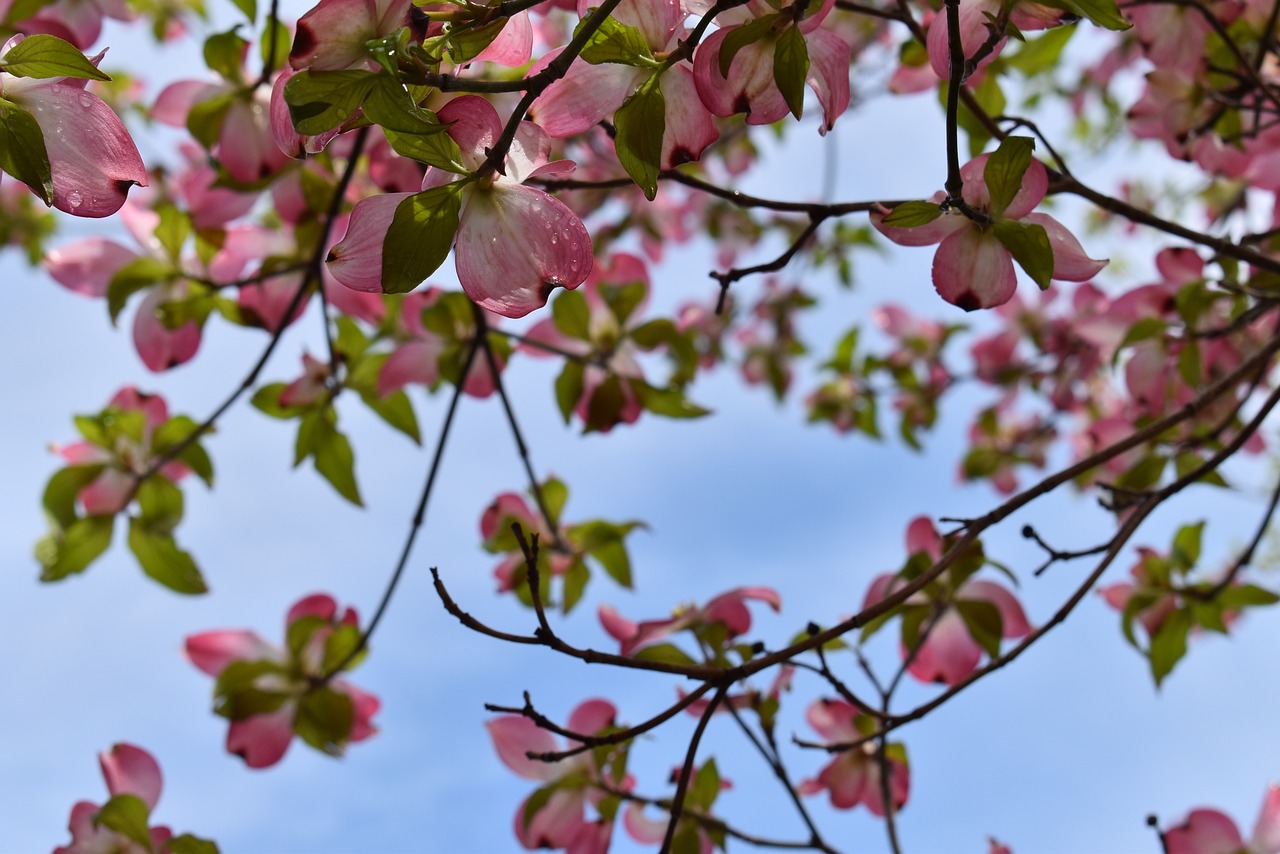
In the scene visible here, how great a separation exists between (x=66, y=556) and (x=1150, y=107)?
49.9 inches

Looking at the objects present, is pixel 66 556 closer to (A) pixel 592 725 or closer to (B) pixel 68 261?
(B) pixel 68 261

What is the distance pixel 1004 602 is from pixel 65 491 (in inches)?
40.1

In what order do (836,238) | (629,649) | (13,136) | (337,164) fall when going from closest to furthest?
(13,136)
(629,649)
(337,164)
(836,238)

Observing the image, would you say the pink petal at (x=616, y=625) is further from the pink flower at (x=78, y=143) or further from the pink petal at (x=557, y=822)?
the pink flower at (x=78, y=143)

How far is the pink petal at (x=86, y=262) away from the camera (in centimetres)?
107

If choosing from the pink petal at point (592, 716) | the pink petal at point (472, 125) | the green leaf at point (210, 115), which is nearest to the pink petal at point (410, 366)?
the green leaf at point (210, 115)

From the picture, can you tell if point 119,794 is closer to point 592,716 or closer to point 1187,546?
point 592,716

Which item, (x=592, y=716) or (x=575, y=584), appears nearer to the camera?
(x=592, y=716)

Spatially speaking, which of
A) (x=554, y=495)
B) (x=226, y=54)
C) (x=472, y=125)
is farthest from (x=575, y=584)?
(x=472, y=125)

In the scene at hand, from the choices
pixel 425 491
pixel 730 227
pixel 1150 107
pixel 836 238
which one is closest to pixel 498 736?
pixel 425 491

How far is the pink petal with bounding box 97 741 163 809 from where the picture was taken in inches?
36.5

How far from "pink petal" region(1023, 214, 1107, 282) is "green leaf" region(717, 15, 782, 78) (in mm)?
185

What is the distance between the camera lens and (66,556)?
112 cm

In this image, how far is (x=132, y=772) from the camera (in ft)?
3.07
